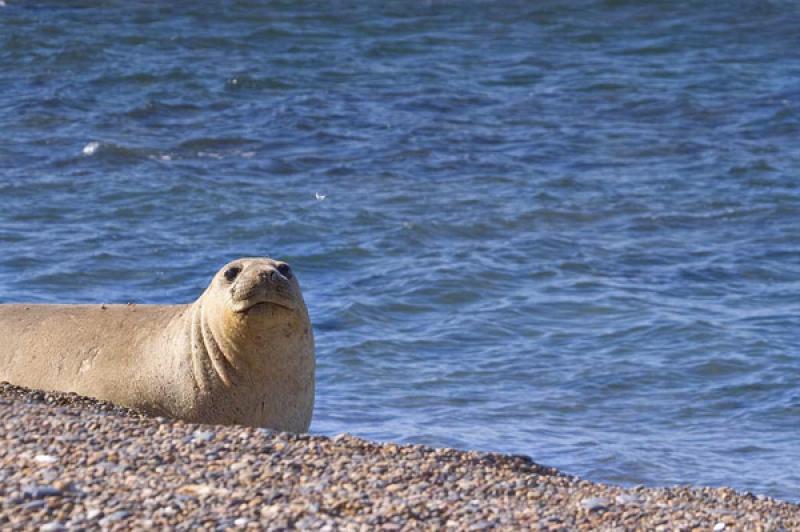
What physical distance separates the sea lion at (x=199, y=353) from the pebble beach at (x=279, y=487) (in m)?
0.47

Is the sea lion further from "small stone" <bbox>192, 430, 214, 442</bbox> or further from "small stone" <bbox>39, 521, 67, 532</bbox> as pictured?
"small stone" <bbox>39, 521, 67, 532</bbox>

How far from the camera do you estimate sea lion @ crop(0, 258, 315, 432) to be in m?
6.13

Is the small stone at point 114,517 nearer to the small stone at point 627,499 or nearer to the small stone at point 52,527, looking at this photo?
the small stone at point 52,527

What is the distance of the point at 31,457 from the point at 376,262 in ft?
20.6

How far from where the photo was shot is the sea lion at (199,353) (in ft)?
20.1

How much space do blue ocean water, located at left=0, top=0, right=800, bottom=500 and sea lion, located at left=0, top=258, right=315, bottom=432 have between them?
Answer: 1.30 m

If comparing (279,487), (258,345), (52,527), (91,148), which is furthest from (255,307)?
(91,148)

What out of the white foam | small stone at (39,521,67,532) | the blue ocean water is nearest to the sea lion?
the blue ocean water

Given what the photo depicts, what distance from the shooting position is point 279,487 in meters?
4.77

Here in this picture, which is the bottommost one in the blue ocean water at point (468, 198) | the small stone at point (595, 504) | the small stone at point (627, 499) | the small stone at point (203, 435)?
the blue ocean water at point (468, 198)

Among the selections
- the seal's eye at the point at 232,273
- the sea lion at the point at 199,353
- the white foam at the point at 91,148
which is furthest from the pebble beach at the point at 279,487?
the white foam at the point at 91,148

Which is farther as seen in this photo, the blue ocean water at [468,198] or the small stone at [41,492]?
the blue ocean water at [468,198]

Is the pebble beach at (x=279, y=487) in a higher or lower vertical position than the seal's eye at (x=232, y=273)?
lower

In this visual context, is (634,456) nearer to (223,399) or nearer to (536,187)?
(223,399)
